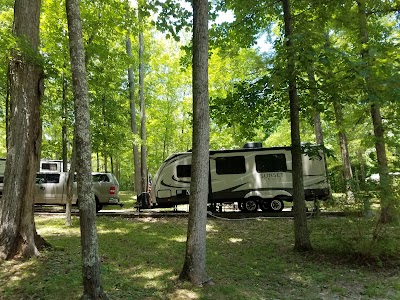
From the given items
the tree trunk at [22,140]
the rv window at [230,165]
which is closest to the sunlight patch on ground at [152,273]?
the tree trunk at [22,140]

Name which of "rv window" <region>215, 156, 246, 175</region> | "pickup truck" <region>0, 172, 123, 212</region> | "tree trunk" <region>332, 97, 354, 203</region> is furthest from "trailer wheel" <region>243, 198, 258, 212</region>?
"pickup truck" <region>0, 172, 123, 212</region>

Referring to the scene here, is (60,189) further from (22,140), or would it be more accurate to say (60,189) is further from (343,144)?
(343,144)

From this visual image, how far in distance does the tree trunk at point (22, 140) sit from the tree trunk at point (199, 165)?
3.25 metres

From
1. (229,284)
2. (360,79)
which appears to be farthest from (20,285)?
(360,79)

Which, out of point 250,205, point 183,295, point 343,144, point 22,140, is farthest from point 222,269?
point 343,144

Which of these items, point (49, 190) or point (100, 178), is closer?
point (49, 190)

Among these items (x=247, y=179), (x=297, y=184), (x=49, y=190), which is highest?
(x=247, y=179)

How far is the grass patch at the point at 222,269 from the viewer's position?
508cm

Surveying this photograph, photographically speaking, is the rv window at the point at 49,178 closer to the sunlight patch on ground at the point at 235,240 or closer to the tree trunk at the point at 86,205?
the sunlight patch on ground at the point at 235,240

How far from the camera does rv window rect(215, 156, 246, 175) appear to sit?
13.7 metres

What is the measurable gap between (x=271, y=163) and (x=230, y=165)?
1.66 m

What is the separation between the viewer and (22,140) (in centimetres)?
648

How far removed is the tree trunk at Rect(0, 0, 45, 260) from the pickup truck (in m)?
7.10

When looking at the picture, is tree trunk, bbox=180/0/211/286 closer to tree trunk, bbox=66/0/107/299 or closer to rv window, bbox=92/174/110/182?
tree trunk, bbox=66/0/107/299
